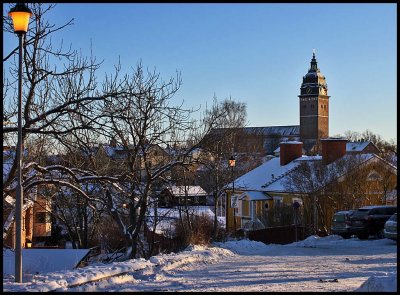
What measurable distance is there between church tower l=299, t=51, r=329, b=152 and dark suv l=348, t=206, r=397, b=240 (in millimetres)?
119200

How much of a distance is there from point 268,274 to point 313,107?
451 ft

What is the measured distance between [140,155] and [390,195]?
2194 centimetres

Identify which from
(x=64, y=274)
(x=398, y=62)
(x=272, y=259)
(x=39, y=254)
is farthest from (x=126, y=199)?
(x=398, y=62)

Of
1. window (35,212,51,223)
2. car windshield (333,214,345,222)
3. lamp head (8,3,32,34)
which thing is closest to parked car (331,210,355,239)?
car windshield (333,214,345,222)

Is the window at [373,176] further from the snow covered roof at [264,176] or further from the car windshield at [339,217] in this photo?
the car windshield at [339,217]

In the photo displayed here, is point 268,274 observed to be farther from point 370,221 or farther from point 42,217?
point 42,217

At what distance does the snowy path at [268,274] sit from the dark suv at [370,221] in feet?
16.7

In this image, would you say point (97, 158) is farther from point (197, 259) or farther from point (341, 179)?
point (341, 179)

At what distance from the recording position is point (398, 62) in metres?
9.33

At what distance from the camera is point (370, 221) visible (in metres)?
26.8

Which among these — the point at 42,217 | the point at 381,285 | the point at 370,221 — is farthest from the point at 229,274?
the point at 42,217

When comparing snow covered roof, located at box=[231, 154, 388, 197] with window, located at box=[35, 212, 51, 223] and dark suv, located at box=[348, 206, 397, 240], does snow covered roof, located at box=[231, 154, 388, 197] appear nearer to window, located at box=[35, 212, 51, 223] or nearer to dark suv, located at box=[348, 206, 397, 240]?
window, located at box=[35, 212, 51, 223]

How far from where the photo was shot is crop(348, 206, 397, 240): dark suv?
2683 cm

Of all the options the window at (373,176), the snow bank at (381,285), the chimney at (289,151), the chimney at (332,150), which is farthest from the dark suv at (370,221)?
the chimney at (289,151)
